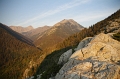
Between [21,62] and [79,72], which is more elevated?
[79,72]

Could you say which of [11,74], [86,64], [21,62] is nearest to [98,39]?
[86,64]

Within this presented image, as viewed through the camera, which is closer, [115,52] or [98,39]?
[115,52]

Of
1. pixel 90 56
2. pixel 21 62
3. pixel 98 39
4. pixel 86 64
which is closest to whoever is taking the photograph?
pixel 86 64

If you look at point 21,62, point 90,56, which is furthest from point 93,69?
point 21,62

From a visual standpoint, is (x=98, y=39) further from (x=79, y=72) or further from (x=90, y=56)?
(x=79, y=72)

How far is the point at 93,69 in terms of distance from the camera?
54.9 feet

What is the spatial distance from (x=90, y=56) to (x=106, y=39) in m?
9.63

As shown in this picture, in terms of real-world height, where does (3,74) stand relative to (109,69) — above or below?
below

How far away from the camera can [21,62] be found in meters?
190

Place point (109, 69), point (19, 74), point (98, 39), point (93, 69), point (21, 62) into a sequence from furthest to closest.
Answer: point (21, 62) → point (19, 74) → point (98, 39) → point (93, 69) → point (109, 69)

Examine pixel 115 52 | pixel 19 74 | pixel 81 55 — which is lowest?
pixel 19 74

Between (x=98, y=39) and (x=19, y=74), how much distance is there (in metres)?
161

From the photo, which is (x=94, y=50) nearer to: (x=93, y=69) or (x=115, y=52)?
(x=115, y=52)

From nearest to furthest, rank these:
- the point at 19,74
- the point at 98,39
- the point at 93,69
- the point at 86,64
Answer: the point at 93,69 → the point at 86,64 → the point at 98,39 → the point at 19,74
